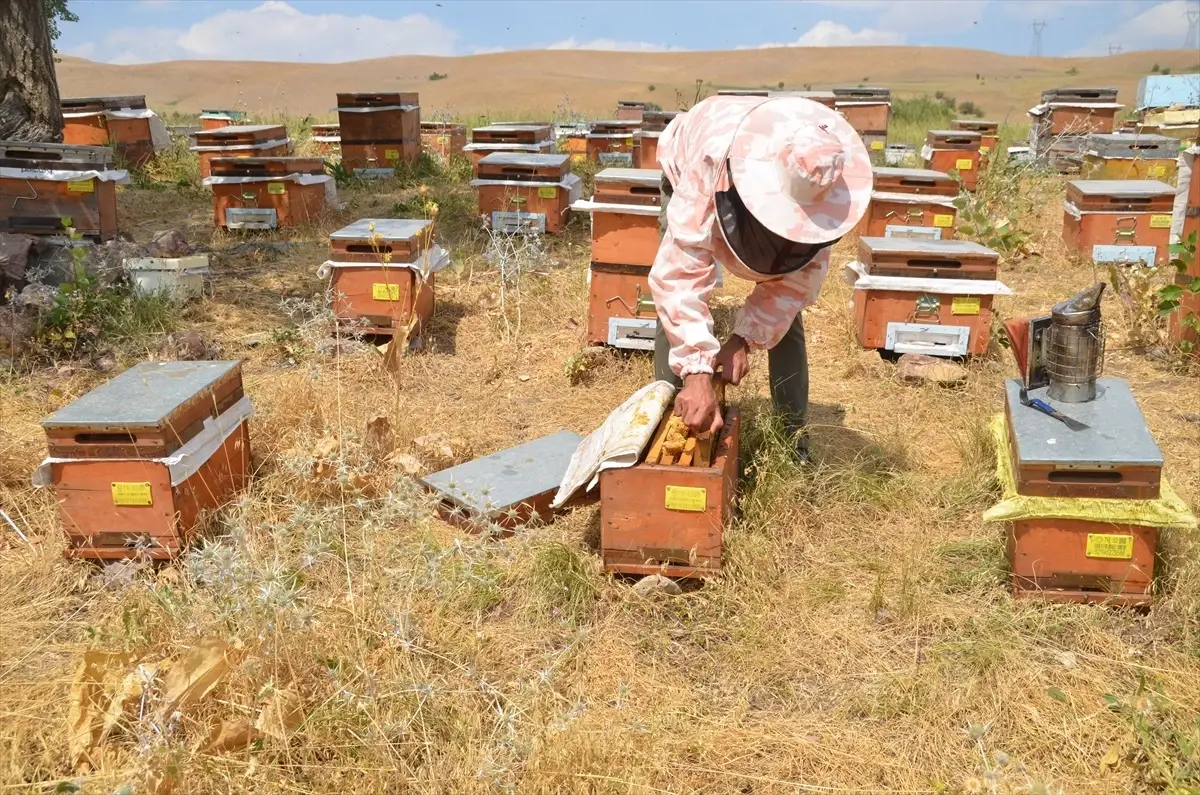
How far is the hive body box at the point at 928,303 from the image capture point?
18.6ft

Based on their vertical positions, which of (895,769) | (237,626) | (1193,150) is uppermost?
(1193,150)

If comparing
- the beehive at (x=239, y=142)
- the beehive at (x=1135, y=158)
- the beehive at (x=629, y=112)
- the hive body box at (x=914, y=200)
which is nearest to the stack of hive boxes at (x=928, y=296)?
the hive body box at (x=914, y=200)

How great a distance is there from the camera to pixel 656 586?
3.40 m

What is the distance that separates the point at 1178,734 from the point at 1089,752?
0.22 metres

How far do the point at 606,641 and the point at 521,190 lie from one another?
6.14 m

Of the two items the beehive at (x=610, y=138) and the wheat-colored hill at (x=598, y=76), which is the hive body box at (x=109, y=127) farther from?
the wheat-colored hill at (x=598, y=76)

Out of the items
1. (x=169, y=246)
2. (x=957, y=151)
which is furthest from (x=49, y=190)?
(x=957, y=151)

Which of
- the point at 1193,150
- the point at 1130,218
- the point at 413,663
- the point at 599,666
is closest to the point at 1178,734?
the point at 599,666

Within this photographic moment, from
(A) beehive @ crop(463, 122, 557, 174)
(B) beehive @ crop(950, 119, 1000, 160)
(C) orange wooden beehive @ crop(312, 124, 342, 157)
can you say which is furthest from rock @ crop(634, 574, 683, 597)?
(C) orange wooden beehive @ crop(312, 124, 342, 157)

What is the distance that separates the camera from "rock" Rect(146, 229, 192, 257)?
716cm

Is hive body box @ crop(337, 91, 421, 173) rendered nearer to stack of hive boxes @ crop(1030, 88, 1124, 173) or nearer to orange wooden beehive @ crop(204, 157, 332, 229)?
orange wooden beehive @ crop(204, 157, 332, 229)

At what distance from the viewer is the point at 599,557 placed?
11.8ft

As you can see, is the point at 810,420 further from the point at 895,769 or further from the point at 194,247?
the point at 194,247

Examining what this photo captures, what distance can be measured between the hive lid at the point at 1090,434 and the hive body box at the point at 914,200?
436cm
